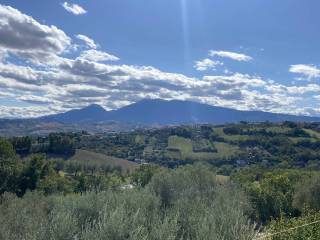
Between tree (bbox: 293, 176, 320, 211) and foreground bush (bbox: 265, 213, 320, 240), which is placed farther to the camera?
tree (bbox: 293, 176, 320, 211)

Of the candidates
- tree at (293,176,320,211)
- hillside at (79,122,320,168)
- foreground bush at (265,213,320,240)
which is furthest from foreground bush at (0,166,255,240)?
hillside at (79,122,320,168)

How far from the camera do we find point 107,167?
126 meters

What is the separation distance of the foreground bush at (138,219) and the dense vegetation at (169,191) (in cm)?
6

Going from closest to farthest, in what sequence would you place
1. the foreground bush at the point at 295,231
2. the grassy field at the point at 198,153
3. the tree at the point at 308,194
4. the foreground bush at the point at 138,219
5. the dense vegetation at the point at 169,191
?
the foreground bush at the point at 138,219 → the foreground bush at the point at 295,231 → the dense vegetation at the point at 169,191 → the tree at the point at 308,194 → the grassy field at the point at 198,153

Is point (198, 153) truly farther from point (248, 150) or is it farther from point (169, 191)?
point (169, 191)

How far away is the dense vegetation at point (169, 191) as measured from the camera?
1919 cm

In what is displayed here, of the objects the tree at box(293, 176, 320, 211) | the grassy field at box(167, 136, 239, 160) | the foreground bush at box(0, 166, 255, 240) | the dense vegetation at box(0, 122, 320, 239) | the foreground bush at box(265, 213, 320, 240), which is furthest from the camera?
the grassy field at box(167, 136, 239, 160)

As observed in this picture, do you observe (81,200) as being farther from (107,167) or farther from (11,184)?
(107,167)

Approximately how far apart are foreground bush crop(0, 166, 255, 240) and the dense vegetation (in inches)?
2.5

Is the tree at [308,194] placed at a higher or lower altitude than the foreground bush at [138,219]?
lower

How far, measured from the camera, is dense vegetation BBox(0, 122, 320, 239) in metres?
19.2

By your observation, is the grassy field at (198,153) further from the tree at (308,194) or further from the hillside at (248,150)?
the tree at (308,194)

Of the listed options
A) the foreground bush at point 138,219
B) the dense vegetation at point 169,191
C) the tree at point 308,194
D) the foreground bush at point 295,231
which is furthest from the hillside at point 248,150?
the foreground bush at point 295,231

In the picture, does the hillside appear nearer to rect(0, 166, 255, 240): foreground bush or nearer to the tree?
the tree
